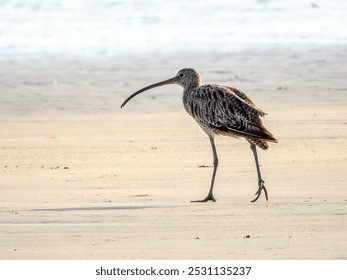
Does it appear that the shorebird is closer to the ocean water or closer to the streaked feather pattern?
the streaked feather pattern

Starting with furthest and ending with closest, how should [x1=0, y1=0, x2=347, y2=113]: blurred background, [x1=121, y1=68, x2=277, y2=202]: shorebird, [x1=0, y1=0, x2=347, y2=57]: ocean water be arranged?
[x1=0, y1=0, x2=347, y2=57]: ocean water, [x1=0, y1=0, x2=347, y2=113]: blurred background, [x1=121, y1=68, x2=277, y2=202]: shorebird

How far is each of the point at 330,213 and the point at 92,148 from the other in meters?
5.59

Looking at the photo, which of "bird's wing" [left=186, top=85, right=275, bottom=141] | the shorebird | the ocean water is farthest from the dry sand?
the ocean water

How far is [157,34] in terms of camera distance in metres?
33.1

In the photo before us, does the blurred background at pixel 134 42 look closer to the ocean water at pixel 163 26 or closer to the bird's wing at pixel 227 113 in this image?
the ocean water at pixel 163 26

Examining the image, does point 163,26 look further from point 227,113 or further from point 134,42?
point 227,113

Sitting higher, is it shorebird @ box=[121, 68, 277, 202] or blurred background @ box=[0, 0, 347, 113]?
shorebird @ box=[121, 68, 277, 202]

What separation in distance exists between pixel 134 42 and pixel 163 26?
288 cm

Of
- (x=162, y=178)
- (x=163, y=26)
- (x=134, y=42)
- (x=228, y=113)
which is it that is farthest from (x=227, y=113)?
(x=163, y=26)

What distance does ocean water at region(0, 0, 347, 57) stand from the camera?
100 feet

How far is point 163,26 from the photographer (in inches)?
1353

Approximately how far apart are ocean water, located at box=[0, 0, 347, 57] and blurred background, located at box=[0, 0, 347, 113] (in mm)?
26

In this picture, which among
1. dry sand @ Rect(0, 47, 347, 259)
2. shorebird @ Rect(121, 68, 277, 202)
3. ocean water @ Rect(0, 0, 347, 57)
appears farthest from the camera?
ocean water @ Rect(0, 0, 347, 57)

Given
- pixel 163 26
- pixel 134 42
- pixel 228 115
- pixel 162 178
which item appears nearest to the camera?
pixel 228 115
